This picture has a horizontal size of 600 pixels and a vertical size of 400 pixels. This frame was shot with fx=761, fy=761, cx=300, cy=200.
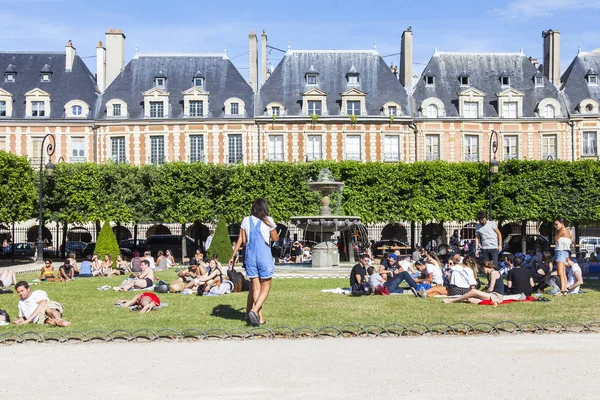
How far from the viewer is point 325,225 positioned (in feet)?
74.3

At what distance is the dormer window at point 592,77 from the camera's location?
40531 millimetres

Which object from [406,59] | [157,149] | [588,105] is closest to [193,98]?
[157,149]

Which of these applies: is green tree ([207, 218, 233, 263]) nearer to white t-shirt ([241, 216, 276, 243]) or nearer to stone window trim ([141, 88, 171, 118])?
stone window trim ([141, 88, 171, 118])

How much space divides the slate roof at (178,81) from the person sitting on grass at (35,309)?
2893 cm

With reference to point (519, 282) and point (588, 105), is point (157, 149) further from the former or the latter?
→ point (519, 282)

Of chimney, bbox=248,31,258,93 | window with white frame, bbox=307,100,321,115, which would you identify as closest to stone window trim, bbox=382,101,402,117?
window with white frame, bbox=307,100,321,115

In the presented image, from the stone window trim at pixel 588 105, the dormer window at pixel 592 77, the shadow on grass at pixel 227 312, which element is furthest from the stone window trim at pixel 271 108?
the shadow on grass at pixel 227 312

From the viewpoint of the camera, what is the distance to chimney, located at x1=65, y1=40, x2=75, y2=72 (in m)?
41.4

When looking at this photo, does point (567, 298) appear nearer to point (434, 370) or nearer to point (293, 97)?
point (434, 370)

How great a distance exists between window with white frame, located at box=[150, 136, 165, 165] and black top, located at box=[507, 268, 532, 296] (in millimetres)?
27770

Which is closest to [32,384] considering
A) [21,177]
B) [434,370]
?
[434,370]

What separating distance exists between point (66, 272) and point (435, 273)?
9.20m

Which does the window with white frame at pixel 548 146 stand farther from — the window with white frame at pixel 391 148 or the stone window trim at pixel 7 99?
the stone window trim at pixel 7 99

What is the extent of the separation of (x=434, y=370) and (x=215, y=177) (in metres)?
25.0
